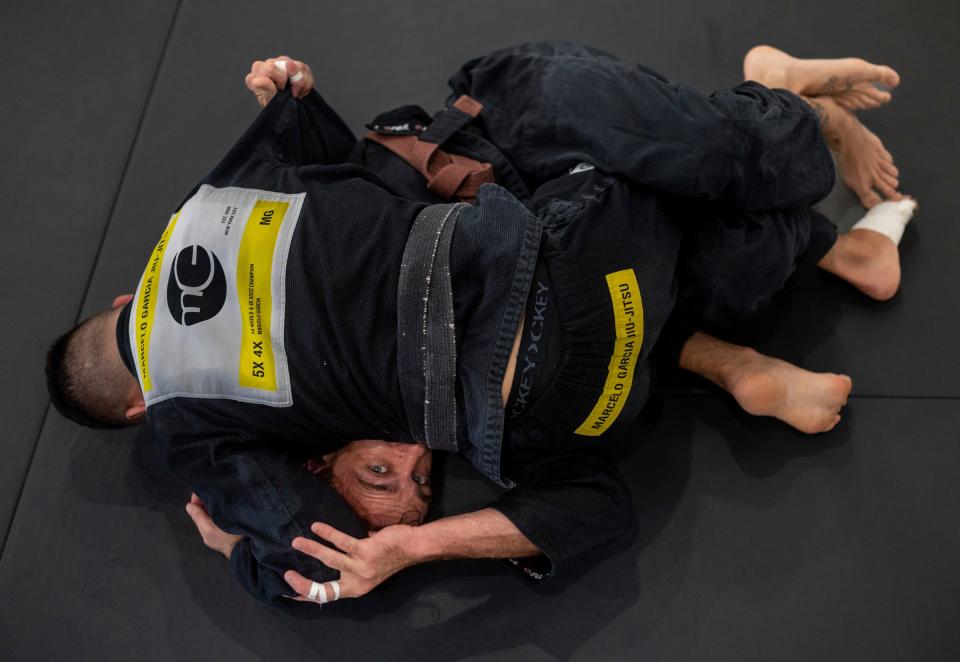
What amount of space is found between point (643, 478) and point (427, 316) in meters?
0.65

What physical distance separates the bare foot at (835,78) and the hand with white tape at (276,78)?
0.99 m

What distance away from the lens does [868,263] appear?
1.63 m

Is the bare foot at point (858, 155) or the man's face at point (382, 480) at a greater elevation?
the bare foot at point (858, 155)

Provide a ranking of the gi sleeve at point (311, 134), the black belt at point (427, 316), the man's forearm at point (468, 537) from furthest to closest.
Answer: the gi sleeve at point (311, 134)
the man's forearm at point (468, 537)
the black belt at point (427, 316)

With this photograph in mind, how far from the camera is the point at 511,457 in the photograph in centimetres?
144

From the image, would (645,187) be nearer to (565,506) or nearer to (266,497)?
(565,506)

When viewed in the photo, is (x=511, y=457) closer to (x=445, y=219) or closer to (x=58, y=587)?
(x=445, y=219)

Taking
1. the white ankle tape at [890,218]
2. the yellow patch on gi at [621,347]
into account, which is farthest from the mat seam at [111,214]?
the white ankle tape at [890,218]

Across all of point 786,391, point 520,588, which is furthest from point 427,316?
point 786,391

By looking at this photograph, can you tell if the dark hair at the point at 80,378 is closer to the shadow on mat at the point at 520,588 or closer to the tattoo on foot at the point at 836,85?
the shadow on mat at the point at 520,588

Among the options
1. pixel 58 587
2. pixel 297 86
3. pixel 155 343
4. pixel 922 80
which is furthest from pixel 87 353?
pixel 922 80

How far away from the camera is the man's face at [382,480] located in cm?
141

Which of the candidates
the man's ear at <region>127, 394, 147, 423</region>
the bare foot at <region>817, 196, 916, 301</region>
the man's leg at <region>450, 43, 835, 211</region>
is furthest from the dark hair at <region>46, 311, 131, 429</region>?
the bare foot at <region>817, 196, 916, 301</region>

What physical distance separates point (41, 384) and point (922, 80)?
2170 millimetres
